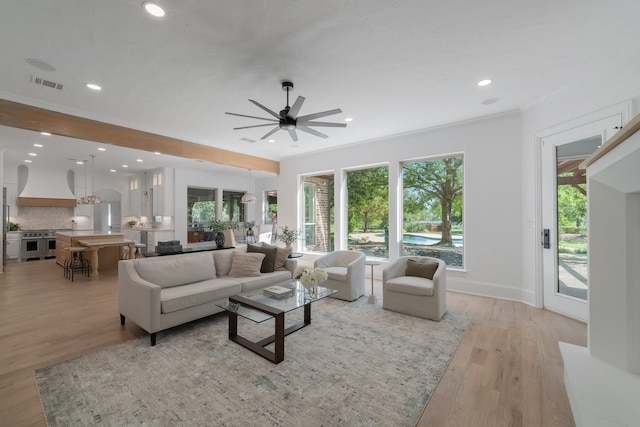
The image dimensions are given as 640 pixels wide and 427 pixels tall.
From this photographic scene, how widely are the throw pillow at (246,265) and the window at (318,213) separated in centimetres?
301

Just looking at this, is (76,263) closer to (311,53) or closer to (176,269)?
(176,269)

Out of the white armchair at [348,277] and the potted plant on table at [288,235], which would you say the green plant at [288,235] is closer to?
the potted plant on table at [288,235]

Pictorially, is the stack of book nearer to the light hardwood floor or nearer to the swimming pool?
the light hardwood floor

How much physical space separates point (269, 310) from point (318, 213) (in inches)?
184

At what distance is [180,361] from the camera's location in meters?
2.43

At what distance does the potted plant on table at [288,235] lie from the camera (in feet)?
22.8

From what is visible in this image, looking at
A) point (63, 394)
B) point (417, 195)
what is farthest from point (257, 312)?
point (417, 195)

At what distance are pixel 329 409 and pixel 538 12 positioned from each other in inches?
134

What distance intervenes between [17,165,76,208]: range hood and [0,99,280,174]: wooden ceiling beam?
621cm

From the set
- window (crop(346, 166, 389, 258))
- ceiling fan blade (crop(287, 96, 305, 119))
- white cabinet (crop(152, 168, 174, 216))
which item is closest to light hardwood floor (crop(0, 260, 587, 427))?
window (crop(346, 166, 389, 258))

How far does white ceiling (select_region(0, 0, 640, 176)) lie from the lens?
2125mm

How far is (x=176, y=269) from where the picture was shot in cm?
335

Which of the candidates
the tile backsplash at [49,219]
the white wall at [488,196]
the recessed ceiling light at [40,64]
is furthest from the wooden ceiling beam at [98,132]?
the tile backsplash at [49,219]

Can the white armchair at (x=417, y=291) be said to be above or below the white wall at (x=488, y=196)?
below
